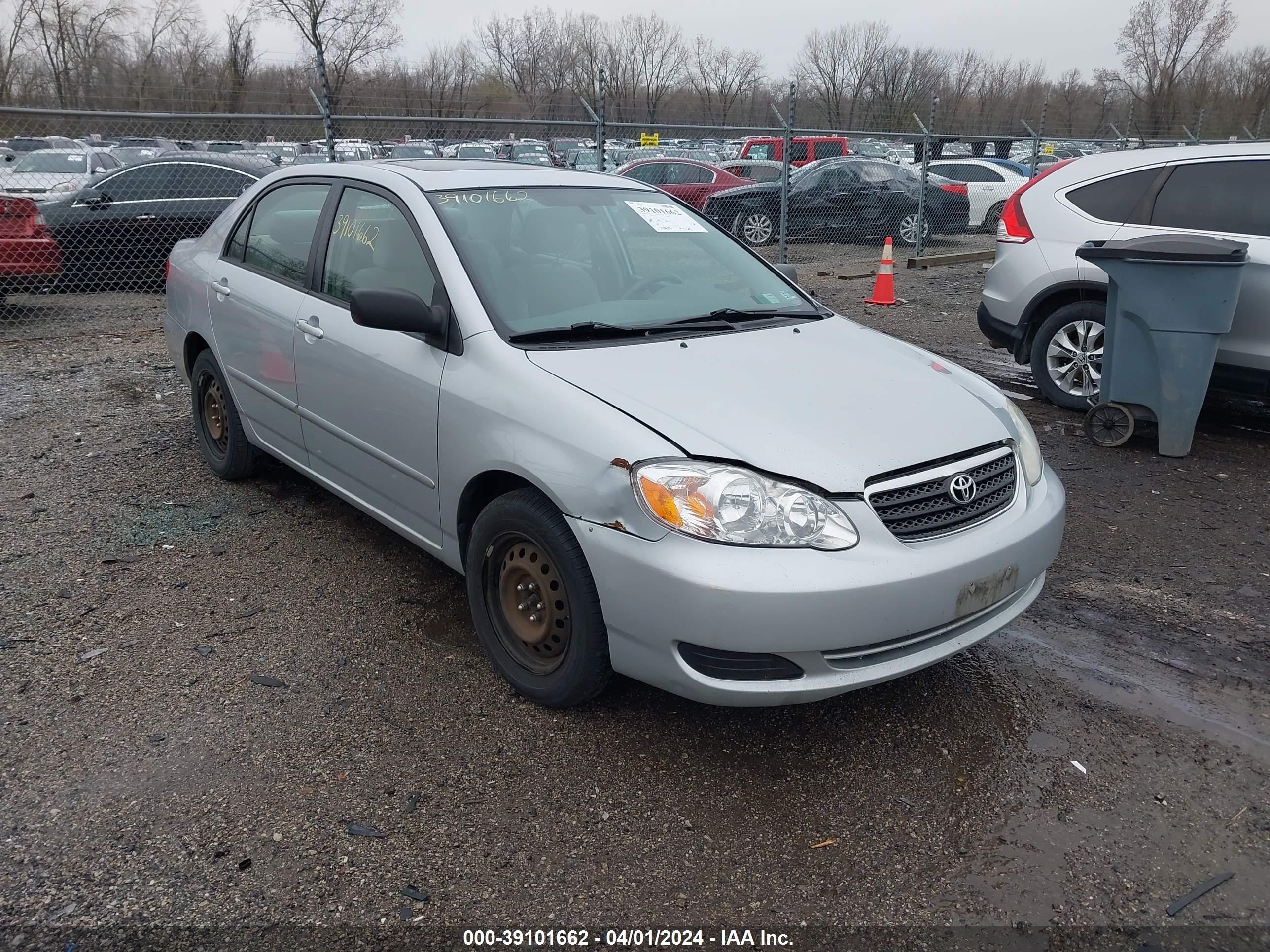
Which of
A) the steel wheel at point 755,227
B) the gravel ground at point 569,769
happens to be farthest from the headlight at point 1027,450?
the steel wheel at point 755,227

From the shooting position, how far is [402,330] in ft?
10.6

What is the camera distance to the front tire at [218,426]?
193 inches

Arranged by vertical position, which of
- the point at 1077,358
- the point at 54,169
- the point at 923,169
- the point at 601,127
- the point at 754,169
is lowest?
the point at 1077,358

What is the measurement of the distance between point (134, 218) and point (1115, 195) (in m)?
9.83

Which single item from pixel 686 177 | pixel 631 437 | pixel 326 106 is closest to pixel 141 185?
pixel 326 106

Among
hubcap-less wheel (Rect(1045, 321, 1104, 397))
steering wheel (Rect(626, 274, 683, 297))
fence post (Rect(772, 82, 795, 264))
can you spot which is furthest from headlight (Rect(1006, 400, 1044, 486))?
fence post (Rect(772, 82, 795, 264))

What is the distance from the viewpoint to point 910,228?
16.2m

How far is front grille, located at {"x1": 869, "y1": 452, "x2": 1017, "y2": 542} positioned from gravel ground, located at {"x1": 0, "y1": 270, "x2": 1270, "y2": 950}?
715 millimetres

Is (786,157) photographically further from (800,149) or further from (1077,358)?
(800,149)

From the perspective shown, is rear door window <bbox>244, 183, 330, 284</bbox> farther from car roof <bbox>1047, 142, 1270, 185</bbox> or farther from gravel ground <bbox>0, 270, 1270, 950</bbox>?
car roof <bbox>1047, 142, 1270, 185</bbox>

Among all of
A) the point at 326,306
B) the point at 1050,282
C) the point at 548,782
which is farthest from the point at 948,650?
the point at 1050,282

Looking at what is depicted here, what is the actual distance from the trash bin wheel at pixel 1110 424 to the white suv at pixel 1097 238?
2.07 feet

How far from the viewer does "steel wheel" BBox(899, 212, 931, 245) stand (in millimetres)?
16094

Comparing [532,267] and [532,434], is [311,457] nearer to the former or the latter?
[532,267]
